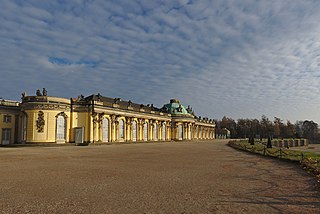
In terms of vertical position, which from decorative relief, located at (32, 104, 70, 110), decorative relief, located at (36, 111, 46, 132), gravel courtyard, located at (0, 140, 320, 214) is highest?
decorative relief, located at (32, 104, 70, 110)

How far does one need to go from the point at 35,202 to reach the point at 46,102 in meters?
42.3

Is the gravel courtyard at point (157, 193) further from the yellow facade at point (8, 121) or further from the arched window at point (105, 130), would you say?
the arched window at point (105, 130)

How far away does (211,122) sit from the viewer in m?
124

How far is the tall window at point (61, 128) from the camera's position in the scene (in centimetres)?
4875

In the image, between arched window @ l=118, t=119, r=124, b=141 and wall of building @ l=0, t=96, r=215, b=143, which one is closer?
wall of building @ l=0, t=96, r=215, b=143

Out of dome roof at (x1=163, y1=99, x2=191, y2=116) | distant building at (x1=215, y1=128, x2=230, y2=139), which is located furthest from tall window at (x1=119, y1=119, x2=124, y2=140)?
distant building at (x1=215, y1=128, x2=230, y2=139)

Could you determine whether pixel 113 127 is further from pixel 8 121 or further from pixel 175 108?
pixel 175 108

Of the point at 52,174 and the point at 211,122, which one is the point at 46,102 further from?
the point at 211,122

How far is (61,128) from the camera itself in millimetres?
49281

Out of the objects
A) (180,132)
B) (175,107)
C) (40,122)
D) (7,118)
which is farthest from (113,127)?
(175,107)

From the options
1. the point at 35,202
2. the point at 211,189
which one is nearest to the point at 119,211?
the point at 35,202

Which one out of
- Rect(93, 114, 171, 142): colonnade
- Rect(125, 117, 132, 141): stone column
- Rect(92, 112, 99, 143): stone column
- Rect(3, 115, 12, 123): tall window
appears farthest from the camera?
Rect(125, 117, 132, 141): stone column

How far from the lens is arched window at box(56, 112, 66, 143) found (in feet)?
159

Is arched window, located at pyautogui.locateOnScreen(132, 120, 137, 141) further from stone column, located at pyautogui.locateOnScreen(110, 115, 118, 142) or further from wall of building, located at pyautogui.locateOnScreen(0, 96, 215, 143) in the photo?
stone column, located at pyautogui.locateOnScreen(110, 115, 118, 142)
